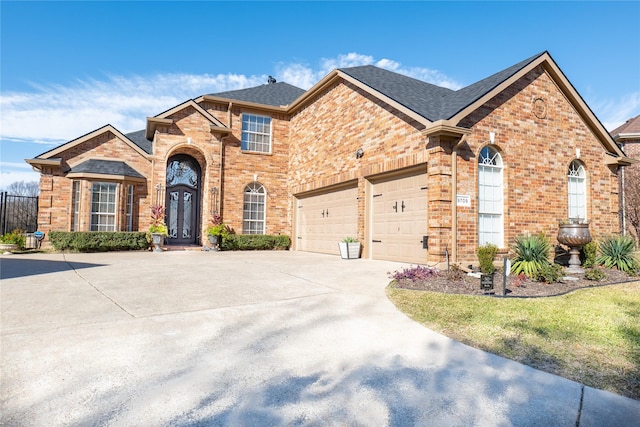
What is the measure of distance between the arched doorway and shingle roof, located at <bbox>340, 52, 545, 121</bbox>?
998 cm

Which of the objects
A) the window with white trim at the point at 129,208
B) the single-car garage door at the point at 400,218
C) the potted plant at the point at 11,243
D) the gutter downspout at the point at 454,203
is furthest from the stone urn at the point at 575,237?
the potted plant at the point at 11,243

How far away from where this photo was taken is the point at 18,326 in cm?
386

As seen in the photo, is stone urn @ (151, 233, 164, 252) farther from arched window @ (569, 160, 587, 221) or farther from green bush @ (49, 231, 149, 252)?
arched window @ (569, 160, 587, 221)

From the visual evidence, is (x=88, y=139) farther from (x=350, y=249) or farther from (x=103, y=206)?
(x=350, y=249)

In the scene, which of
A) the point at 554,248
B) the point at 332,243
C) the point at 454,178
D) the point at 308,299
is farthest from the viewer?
the point at 332,243

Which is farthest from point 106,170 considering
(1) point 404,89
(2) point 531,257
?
(2) point 531,257

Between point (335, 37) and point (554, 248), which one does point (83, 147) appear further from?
point (554, 248)

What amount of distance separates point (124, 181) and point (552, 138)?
51.1 ft

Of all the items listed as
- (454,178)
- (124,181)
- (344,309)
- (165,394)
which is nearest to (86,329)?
(165,394)

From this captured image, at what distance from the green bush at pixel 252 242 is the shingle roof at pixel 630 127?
20737 mm

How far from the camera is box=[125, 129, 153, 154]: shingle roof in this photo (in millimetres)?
17878

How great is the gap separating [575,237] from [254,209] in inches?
485

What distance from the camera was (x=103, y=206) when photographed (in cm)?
1506

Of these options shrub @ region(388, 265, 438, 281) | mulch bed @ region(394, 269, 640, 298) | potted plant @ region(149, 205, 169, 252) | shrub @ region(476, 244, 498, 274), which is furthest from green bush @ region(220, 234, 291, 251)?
shrub @ region(476, 244, 498, 274)
